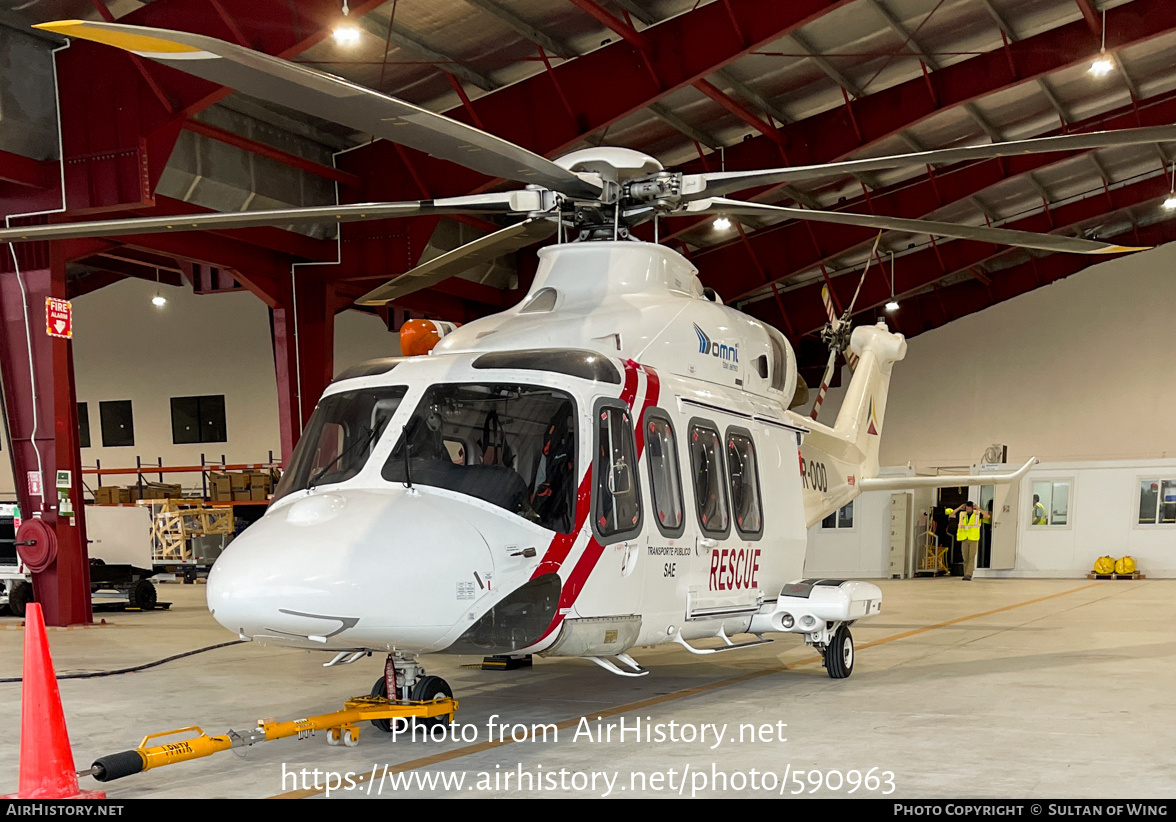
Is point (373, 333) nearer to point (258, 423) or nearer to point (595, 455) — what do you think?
point (258, 423)

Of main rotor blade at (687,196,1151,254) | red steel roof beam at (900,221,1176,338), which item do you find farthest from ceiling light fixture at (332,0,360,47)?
red steel roof beam at (900,221,1176,338)

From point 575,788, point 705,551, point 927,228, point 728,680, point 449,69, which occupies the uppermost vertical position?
point 449,69

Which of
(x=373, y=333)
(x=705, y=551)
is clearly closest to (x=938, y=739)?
(x=705, y=551)

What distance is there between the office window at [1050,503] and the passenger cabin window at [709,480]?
1708 centimetres

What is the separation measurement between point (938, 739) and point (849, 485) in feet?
18.4

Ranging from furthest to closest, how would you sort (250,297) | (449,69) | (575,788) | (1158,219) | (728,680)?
(250,297) < (1158,219) < (449,69) < (728,680) < (575,788)

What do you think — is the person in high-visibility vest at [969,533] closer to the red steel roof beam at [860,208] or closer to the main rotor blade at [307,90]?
the red steel roof beam at [860,208]

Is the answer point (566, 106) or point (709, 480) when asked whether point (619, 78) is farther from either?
point (709, 480)

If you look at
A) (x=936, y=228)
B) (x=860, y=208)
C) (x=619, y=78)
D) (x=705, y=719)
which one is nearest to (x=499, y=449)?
(x=705, y=719)

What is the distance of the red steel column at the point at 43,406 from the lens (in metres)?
13.2

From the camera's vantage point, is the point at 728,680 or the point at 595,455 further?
the point at 728,680

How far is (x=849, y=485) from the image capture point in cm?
1169

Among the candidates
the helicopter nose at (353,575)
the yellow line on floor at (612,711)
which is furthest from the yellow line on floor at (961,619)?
the helicopter nose at (353,575)

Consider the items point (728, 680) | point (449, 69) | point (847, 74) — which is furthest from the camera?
point (847, 74)
